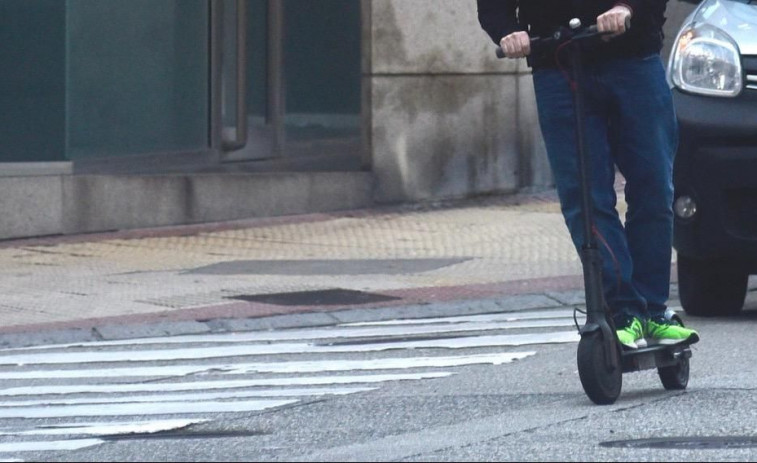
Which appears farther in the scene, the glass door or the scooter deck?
the glass door

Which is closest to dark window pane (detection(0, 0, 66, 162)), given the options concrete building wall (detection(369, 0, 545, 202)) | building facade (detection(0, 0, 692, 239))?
building facade (detection(0, 0, 692, 239))

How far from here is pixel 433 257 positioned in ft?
37.3

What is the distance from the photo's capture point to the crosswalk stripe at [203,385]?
21.7ft

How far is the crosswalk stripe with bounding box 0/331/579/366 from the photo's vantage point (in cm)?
758

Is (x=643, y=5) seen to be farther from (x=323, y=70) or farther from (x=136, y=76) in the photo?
(x=323, y=70)

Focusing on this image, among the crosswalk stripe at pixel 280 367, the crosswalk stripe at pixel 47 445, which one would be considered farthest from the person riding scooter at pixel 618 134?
the crosswalk stripe at pixel 47 445

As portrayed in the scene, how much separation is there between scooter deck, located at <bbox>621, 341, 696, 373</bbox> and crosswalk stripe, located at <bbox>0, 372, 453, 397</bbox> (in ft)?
3.48

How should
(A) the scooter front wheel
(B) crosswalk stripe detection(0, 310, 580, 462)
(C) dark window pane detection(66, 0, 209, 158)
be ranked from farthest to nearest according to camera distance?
(C) dark window pane detection(66, 0, 209, 158) → (B) crosswalk stripe detection(0, 310, 580, 462) → (A) the scooter front wheel

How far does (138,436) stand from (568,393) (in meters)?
1.38

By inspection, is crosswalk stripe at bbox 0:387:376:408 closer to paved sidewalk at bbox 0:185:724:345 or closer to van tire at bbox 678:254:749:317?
paved sidewalk at bbox 0:185:724:345

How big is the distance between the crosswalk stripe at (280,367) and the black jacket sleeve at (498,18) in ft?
5.38

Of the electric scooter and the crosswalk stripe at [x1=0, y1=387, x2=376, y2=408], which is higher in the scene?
the electric scooter

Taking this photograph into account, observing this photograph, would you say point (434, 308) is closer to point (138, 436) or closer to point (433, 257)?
point (433, 257)

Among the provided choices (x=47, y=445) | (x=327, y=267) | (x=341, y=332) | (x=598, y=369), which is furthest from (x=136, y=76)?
(x=598, y=369)
